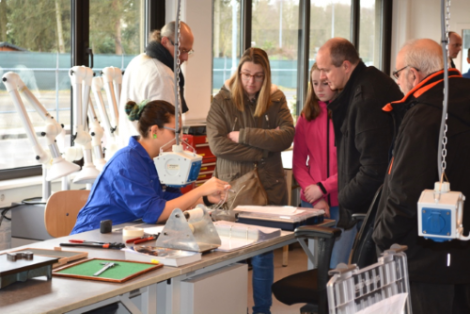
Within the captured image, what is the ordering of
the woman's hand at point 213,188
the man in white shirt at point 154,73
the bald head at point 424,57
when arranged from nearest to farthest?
the bald head at point 424,57, the woman's hand at point 213,188, the man in white shirt at point 154,73

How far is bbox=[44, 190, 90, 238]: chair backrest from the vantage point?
Answer: 300cm

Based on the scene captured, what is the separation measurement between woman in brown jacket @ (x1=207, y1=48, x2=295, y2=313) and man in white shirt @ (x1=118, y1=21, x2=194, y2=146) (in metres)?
0.32

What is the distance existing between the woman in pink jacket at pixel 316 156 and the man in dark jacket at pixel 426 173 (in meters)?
1.17

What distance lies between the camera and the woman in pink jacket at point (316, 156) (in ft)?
10.6

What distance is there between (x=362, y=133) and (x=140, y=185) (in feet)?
3.18

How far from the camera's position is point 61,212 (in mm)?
3029

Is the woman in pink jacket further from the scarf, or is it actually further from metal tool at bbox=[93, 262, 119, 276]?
metal tool at bbox=[93, 262, 119, 276]

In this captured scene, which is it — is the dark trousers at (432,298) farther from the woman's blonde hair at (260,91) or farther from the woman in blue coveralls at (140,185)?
the woman's blonde hair at (260,91)

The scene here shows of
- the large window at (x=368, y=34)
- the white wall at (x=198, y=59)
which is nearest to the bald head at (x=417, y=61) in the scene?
the white wall at (x=198, y=59)

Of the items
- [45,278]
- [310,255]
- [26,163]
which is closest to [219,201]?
[310,255]

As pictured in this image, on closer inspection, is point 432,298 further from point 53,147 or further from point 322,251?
point 53,147

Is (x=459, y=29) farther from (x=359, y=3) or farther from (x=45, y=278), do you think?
(x=45, y=278)

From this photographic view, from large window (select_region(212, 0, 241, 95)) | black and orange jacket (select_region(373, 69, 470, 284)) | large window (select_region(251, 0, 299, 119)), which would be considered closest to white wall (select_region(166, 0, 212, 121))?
large window (select_region(212, 0, 241, 95))

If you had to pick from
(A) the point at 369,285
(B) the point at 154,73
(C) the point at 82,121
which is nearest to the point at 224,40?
(B) the point at 154,73
